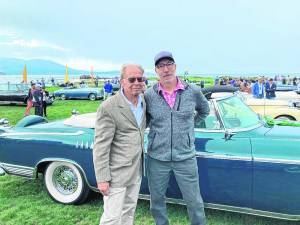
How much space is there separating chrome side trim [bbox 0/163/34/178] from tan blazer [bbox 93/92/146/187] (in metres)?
2.26

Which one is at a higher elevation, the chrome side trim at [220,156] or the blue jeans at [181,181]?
the chrome side trim at [220,156]

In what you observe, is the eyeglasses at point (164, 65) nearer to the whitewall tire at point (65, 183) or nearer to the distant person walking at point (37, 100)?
the whitewall tire at point (65, 183)

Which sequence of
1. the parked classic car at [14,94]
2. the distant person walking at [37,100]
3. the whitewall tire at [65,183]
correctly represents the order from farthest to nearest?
1. the parked classic car at [14,94]
2. the distant person walking at [37,100]
3. the whitewall tire at [65,183]

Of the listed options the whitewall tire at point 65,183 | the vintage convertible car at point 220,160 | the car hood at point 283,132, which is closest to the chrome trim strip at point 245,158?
the vintage convertible car at point 220,160

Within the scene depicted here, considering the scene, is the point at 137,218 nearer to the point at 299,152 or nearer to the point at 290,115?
the point at 299,152

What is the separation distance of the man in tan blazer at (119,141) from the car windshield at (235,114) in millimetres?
1289

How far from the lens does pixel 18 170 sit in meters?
5.09

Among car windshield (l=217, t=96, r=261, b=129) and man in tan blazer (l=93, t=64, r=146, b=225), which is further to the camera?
car windshield (l=217, t=96, r=261, b=129)

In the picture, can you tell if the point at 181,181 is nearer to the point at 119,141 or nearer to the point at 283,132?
the point at 119,141

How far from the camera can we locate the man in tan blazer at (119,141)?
9.95 feet

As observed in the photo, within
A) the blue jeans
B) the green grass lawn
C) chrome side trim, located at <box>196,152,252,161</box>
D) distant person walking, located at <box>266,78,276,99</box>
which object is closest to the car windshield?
chrome side trim, located at <box>196,152,252,161</box>

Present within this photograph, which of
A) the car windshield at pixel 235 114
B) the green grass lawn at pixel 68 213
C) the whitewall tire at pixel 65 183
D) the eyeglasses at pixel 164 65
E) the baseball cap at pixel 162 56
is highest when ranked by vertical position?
the baseball cap at pixel 162 56

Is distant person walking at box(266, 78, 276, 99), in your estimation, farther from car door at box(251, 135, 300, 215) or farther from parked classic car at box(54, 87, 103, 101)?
parked classic car at box(54, 87, 103, 101)

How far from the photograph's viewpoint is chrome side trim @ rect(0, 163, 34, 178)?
4.99 m
